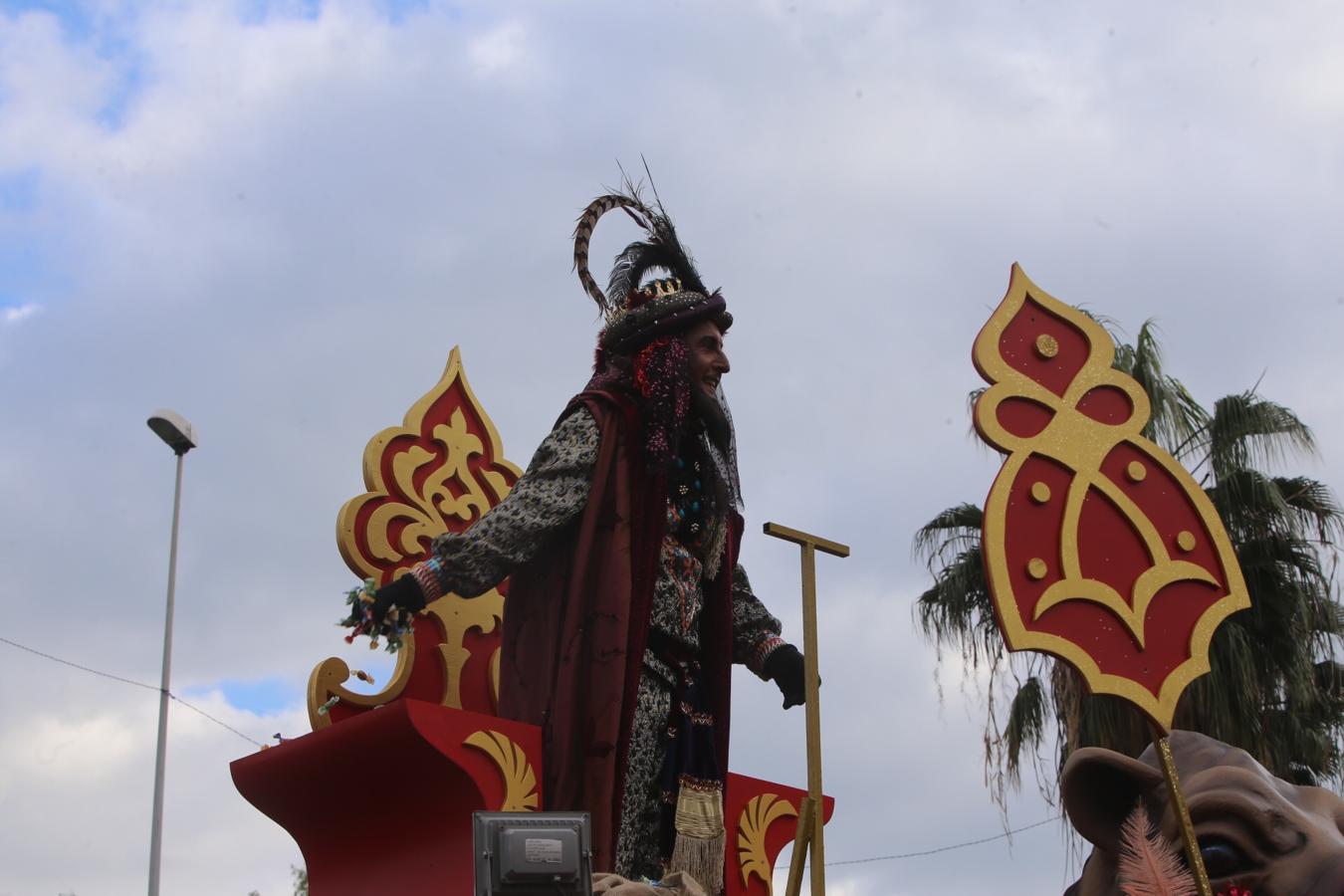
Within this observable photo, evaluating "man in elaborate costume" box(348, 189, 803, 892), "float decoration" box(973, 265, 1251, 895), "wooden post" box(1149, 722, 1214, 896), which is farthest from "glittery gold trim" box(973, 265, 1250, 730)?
"man in elaborate costume" box(348, 189, 803, 892)

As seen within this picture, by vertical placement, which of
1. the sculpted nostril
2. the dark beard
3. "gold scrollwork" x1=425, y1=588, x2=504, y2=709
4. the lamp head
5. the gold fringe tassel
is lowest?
the sculpted nostril

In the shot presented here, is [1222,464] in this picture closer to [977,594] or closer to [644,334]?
[977,594]

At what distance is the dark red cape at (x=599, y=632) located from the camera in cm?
582

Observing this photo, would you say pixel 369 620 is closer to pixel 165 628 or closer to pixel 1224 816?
pixel 1224 816

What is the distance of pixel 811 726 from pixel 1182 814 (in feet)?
3.01

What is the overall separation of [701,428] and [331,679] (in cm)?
206

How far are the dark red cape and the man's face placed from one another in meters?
0.31

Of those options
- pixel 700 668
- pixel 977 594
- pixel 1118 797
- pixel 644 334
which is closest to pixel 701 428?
pixel 644 334

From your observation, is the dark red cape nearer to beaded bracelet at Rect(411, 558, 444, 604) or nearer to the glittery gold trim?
beaded bracelet at Rect(411, 558, 444, 604)

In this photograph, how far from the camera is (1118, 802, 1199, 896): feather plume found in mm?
3510

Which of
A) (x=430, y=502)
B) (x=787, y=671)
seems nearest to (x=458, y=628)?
(x=430, y=502)

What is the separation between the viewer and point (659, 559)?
6.19 metres

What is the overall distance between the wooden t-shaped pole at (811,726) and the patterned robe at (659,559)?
1517mm

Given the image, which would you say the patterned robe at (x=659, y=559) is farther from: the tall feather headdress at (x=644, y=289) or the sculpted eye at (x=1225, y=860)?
the sculpted eye at (x=1225, y=860)
